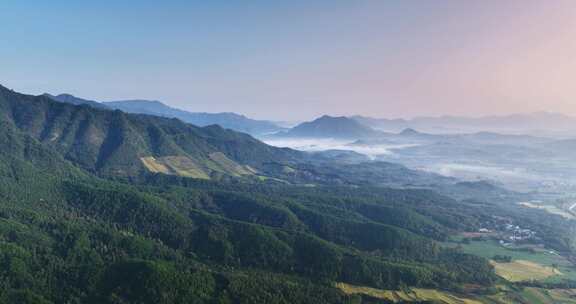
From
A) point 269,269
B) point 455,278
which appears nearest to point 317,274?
point 269,269

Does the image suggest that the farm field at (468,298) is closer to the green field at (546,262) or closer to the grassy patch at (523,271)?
the grassy patch at (523,271)

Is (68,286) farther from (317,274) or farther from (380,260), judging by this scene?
(380,260)

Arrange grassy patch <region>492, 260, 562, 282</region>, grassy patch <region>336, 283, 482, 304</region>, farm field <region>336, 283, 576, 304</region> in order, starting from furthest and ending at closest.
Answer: grassy patch <region>492, 260, 562, 282</region>, farm field <region>336, 283, 576, 304</region>, grassy patch <region>336, 283, 482, 304</region>

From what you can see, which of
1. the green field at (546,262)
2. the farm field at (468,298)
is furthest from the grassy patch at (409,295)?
the green field at (546,262)

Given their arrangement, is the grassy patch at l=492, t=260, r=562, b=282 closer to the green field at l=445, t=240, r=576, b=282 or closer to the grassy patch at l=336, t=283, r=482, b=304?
the green field at l=445, t=240, r=576, b=282

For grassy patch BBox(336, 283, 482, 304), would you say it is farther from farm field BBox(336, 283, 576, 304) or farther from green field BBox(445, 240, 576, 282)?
green field BBox(445, 240, 576, 282)

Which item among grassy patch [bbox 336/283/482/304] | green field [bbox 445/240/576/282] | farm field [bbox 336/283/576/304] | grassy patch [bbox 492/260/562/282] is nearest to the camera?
grassy patch [bbox 336/283/482/304]

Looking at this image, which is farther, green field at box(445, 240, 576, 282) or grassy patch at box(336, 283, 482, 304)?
green field at box(445, 240, 576, 282)

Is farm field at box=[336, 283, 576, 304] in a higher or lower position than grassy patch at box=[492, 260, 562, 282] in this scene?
lower

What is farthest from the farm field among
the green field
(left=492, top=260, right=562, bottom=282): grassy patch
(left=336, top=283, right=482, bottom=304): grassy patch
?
the green field

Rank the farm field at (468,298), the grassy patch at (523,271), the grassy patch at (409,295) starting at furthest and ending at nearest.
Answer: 1. the grassy patch at (523,271)
2. the farm field at (468,298)
3. the grassy patch at (409,295)

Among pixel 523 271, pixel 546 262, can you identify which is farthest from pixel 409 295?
pixel 546 262
